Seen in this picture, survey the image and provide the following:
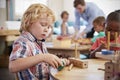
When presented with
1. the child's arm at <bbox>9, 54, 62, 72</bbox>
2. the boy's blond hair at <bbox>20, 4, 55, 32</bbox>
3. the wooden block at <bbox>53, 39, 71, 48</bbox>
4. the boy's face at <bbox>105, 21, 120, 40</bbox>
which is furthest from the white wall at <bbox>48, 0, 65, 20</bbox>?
the child's arm at <bbox>9, 54, 62, 72</bbox>

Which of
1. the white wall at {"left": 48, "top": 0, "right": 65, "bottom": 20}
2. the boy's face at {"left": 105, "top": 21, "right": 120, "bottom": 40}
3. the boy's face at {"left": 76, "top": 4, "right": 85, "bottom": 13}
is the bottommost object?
the boy's face at {"left": 105, "top": 21, "right": 120, "bottom": 40}

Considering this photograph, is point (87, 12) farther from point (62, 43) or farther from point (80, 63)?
point (80, 63)

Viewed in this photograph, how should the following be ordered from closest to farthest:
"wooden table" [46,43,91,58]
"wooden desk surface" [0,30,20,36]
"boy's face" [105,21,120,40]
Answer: "boy's face" [105,21,120,40] < "wooden table" [46,43,91,58] < "wooden desk surface" [0,30,20,36]

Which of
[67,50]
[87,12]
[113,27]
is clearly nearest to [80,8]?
[87,12]

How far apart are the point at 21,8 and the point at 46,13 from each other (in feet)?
20.0

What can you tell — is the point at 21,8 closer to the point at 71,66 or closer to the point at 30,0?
the point at 30,0

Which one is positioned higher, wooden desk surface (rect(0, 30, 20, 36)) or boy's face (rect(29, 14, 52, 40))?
Result: boy's face (rect(29, 14, 52, 40))

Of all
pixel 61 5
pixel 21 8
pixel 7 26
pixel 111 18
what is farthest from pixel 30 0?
pixel 111 18

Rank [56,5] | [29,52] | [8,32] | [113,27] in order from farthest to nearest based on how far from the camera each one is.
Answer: [56,5]
[8,32]
[113,27]
[29,52]

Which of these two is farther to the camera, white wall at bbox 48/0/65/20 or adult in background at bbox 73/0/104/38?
white wall at bbox 48/0/65/20

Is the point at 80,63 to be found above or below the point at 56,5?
below

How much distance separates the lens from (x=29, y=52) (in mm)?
1284

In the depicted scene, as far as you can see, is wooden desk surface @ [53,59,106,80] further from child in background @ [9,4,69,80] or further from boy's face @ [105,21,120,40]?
boy's face @ [105,21,120,40]

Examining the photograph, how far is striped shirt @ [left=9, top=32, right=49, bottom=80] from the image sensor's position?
1247mm
